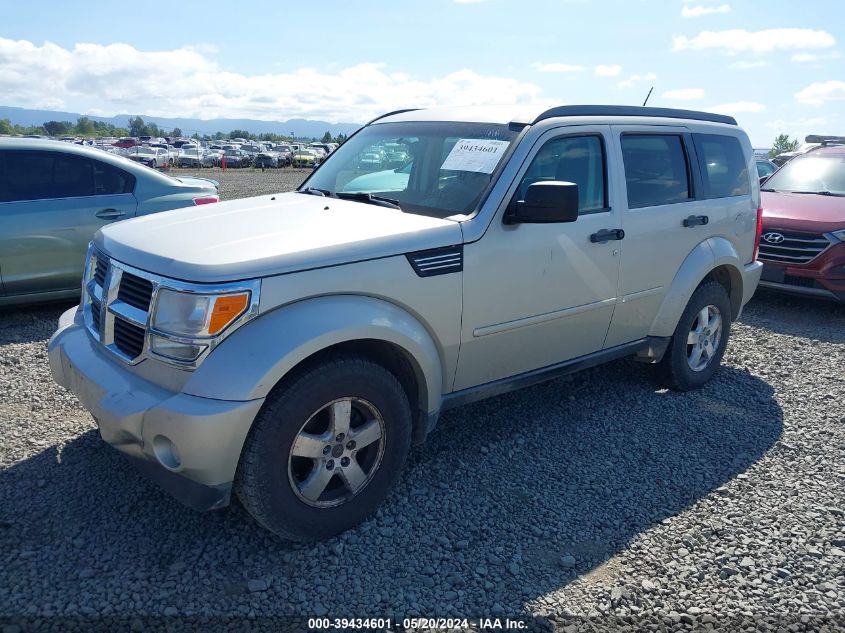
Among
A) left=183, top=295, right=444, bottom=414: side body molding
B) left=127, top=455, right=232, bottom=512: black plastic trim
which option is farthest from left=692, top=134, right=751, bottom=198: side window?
left=127, top=455, right=232, bottom=512: black plastic trim

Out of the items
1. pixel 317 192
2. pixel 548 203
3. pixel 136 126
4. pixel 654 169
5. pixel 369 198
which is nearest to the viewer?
pixel 548 203

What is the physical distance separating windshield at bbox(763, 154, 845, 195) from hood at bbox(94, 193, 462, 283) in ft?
23.2

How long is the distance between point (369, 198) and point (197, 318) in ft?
4.88

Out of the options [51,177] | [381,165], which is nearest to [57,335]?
[381,165]

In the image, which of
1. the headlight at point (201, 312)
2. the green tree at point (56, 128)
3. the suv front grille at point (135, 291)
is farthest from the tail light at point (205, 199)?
the green tree at point (56, 128)

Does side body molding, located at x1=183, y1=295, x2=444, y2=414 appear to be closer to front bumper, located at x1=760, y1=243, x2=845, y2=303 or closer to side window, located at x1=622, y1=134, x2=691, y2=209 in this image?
side window, located at x1=622, y1=134, x2=691, y2=209

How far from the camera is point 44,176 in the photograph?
6.12 m

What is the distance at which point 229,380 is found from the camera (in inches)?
104

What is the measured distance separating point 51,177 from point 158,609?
192 inches

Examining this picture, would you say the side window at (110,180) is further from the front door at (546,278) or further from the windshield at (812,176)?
the windshield at (812,176)

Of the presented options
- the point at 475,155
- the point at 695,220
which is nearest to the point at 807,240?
the point at 695,220

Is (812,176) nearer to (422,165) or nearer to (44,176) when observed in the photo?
(422,165)

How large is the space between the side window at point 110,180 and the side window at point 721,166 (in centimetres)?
504

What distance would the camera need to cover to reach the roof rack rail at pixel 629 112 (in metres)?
3.90
